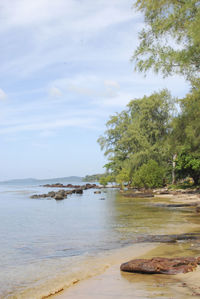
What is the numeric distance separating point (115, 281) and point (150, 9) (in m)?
11.4

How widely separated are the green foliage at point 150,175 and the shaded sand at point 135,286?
118 feet

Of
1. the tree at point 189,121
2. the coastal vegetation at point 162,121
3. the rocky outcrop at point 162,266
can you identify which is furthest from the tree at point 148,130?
the rocky outcrop at point 162,266

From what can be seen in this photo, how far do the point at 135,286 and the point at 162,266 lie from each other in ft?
3.04

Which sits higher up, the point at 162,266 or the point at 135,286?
the point at 162,266

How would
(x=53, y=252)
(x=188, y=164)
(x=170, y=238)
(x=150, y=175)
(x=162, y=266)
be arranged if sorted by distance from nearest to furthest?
(x=162, y=266), (x=53, y=252), (x=170, y=238), (x=188, y=164), (x=150, y=175)

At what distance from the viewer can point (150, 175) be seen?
4219cm

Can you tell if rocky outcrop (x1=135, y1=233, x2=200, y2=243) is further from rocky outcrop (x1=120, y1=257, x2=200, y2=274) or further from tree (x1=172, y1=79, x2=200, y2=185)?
tree (x1=172, y1=79, x2=200, y2=185)

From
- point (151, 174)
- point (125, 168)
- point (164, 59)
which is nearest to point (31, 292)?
point (164, 59)

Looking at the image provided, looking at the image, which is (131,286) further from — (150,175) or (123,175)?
(123,175)

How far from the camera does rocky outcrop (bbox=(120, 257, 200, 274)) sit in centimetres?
598

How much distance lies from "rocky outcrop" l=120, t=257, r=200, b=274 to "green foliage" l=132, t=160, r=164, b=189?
35449mm

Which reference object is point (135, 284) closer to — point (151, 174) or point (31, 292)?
point (31, 292)

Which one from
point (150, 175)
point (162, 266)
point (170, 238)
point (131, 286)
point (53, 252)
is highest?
point (150, 175)

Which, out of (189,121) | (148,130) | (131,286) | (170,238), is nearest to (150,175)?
(148,130)
